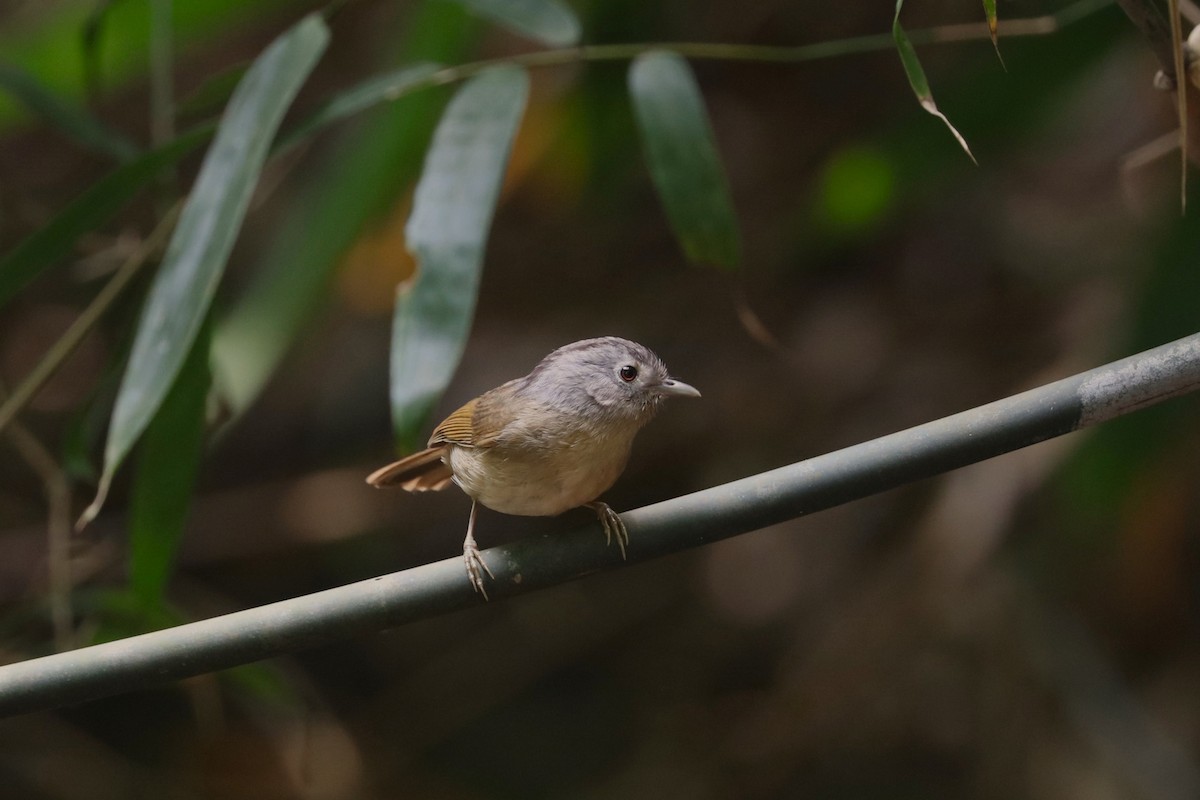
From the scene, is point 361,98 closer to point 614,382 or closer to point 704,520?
point 614,382

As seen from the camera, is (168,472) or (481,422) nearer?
(481,422)

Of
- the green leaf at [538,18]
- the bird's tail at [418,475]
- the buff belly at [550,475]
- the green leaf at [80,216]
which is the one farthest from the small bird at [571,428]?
the green leaf at [80,216]

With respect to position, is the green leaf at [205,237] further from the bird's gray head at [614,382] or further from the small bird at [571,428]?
the bird's gray head at [614,382]

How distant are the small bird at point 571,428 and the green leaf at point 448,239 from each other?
137 mm

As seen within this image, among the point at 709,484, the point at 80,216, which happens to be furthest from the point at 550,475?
the point at 709,484

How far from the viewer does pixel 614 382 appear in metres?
1.83

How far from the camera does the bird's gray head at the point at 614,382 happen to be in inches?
71.6

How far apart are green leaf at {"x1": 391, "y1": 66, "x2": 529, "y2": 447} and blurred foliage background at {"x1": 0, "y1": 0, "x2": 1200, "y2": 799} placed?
4.04ft

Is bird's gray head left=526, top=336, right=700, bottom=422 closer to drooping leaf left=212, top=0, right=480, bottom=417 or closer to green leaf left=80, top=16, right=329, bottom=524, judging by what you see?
green leaf left=80, top=16, right=329, bottom=524

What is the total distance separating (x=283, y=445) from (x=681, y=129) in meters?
2.85

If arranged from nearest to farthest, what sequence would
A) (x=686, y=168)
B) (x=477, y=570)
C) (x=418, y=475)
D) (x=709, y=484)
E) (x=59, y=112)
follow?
(x=477, y=570) → (x=686, y=168) → (x=418, y=475) → (x=59, y=112) → (x=709, y=484)

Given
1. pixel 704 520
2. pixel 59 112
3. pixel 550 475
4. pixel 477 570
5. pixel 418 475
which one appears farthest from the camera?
pixel 59 112

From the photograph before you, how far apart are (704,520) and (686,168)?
103 centimetres

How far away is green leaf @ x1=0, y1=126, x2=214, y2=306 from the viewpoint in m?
2.29
